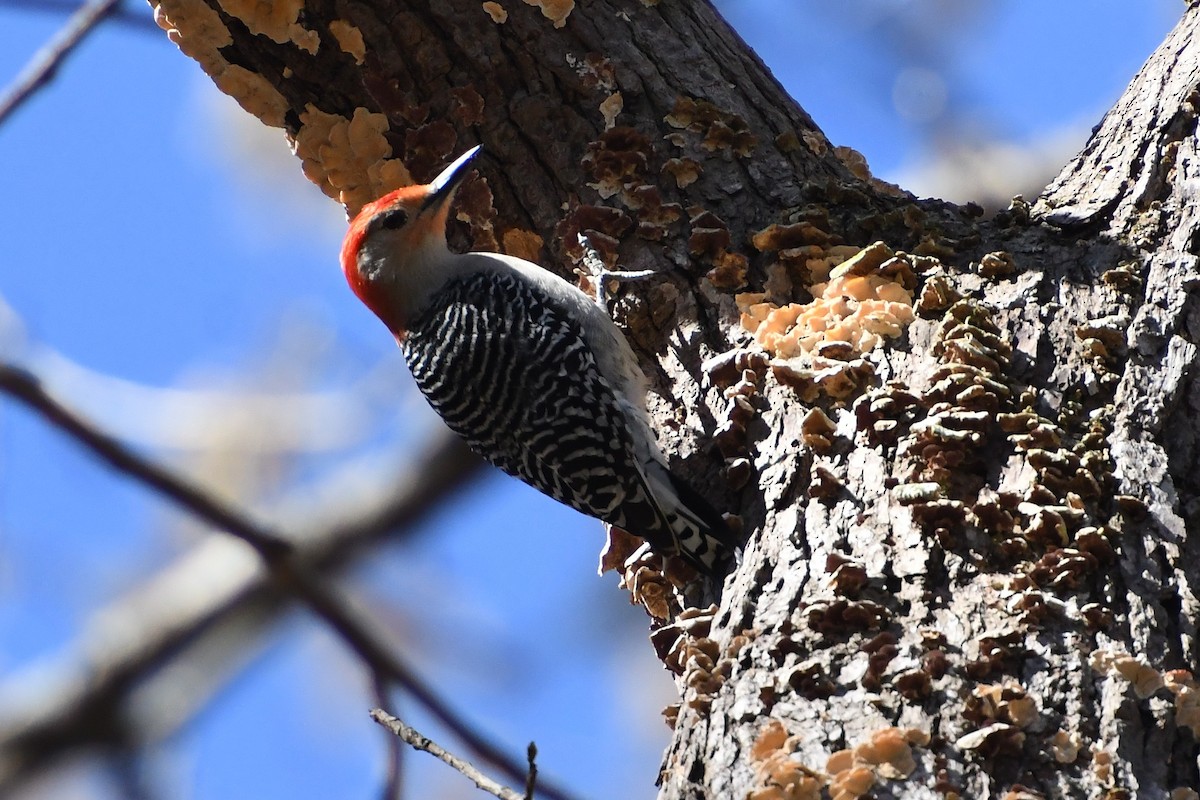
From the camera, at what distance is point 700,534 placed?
3127 millimetres

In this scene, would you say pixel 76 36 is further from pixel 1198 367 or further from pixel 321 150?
pixel 1198 367

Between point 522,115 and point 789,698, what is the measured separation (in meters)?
2.19

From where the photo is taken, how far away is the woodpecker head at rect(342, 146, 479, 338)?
14.5 feet

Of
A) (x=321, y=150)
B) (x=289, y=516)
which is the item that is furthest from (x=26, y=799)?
(x=321, y=150)

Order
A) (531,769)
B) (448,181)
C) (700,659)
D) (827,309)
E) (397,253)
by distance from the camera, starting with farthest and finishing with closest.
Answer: (397,253) → (448,181) → (827,309) → (700,659) → (531,769)

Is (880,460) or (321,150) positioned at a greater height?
(321,150)

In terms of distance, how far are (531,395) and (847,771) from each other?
2.12 m

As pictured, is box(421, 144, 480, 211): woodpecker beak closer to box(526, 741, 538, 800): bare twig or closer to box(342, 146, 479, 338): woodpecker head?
box(342, 146, 479, 338): woodpecker head

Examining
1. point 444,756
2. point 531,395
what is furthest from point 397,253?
point 444,756

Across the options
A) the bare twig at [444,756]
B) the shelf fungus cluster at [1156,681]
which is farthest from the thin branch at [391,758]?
the shelf fungus cluster at [1156,681]

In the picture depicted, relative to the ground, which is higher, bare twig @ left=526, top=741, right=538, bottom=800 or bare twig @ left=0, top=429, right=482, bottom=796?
bare twig @ left=0, top=429, right=482, bottom=796

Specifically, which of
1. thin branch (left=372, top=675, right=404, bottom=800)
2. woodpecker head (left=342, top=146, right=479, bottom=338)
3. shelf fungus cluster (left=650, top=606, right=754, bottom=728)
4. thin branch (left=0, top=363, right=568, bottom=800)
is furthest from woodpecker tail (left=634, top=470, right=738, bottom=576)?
woodpecker head (left=342, top=146, right=479, bottom=338)

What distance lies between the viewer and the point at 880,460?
9.49 ft

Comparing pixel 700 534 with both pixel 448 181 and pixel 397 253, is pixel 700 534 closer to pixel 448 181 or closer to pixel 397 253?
pixel 448 181
